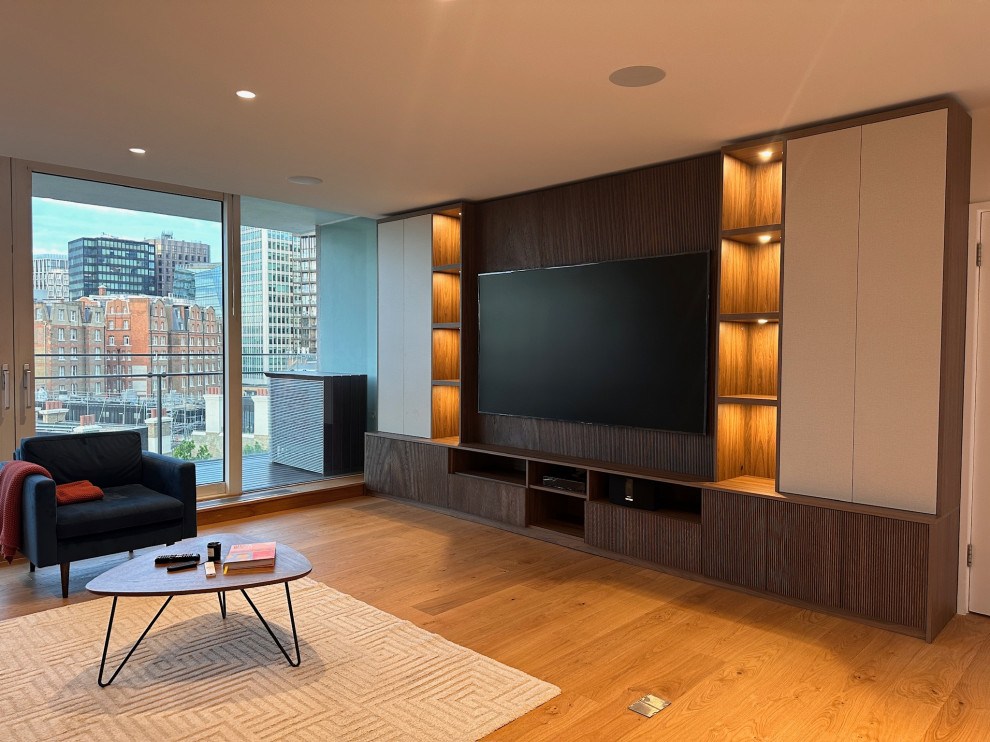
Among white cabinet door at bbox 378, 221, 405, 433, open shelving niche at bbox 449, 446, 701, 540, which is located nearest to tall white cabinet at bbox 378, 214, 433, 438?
white cabinet door at bbox 378, 221, 405, 433

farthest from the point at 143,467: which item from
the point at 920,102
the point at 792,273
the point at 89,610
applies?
the point at 920,102

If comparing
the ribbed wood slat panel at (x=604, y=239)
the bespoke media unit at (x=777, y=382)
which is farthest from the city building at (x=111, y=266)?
the ribbed wood slat panel at (x=604, y=239)

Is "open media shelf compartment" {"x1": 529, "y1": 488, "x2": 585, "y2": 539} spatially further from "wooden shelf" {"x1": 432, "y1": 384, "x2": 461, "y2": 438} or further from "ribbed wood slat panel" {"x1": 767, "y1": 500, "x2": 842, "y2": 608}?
"ribbed wood slat panel" {"x1": 767, "y1": 500, "x2": 842, "y2": 608}

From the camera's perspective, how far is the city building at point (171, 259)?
16.9 ft

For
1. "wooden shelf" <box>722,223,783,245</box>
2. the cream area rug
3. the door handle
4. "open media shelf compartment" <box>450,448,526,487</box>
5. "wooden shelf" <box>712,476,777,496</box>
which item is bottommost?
the cream area rug

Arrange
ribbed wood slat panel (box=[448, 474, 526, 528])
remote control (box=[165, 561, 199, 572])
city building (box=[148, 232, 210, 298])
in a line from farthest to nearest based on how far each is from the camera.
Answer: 1. city building (box=[148, 232, 210, 298])
2. ribbed wood slat panel (box=[448, 474, 526, 528])
3. remote control (box=[165, 561, 199, 572])

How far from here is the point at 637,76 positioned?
2900mm

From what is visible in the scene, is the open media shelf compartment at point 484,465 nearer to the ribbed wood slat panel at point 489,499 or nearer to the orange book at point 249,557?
the ribbed wood slat panel at point 489,499

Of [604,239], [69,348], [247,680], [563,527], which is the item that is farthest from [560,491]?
[69,348]

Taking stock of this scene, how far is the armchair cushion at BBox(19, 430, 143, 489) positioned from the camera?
4.06 meters

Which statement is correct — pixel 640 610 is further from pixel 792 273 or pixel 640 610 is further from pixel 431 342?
pixel 431 342

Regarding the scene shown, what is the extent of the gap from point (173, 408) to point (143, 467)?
94 cm

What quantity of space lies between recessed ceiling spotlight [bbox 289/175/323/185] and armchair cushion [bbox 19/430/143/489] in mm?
1952

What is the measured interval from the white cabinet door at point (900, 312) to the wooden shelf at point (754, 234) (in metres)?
0.47
